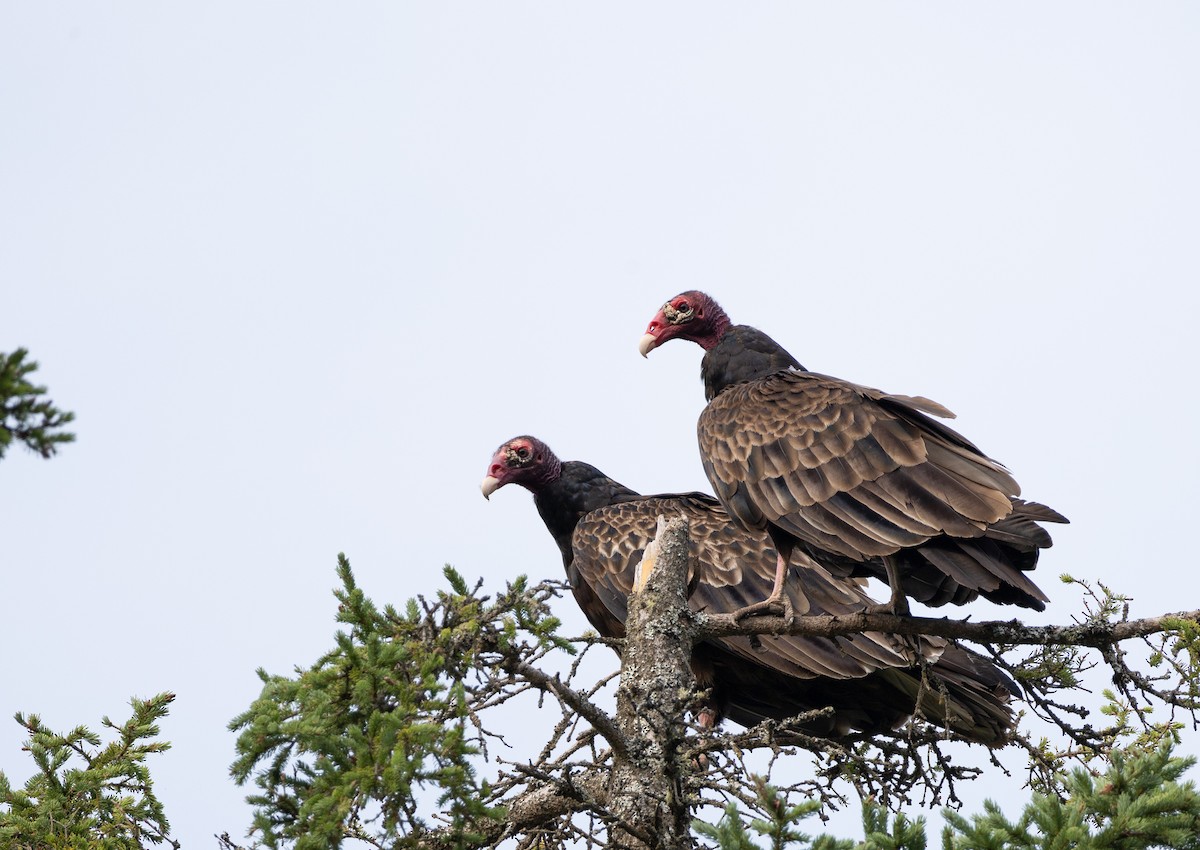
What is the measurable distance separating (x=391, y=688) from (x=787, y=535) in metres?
2.03

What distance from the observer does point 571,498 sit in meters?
5.92

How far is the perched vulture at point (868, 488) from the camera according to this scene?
3596 millimetres

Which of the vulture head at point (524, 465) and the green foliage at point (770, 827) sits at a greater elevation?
the vulture head at point (524, 465)

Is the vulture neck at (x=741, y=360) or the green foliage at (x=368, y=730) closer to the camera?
the green foliage at (x=368, y=730)

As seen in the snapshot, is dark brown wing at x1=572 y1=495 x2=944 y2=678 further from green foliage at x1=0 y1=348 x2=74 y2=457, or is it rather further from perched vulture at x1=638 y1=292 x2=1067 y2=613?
green foliage at x1=0 y1=348 x2=74 y2=457

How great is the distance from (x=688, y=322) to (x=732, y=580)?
1.27 metres

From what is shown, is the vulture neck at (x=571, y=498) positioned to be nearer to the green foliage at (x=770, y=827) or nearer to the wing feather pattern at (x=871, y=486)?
the wing feather pattern at (x=871, y=486)

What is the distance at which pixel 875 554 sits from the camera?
3.81 m

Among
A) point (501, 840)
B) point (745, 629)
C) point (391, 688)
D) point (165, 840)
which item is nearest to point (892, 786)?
point (745, 629)

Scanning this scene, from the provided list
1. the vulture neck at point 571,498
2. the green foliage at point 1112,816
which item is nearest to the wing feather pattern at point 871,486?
the green foliage at point 1112,816

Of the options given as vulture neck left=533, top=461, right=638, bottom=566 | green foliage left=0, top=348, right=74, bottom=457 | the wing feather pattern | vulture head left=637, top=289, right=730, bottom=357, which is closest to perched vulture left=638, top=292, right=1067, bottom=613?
the wing feather pattern

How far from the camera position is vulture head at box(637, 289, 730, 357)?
580cm

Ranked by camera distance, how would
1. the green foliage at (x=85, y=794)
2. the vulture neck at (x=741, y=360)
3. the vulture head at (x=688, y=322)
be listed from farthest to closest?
the vulture head at (x=688, y=322) < the vulture neck at (x=741, y=360) < the green foliage at (x=85, y=794)

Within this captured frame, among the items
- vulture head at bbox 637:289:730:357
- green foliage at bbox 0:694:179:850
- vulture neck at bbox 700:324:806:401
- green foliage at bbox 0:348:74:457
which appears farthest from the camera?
vulture head at bbox 637:289:730:357
